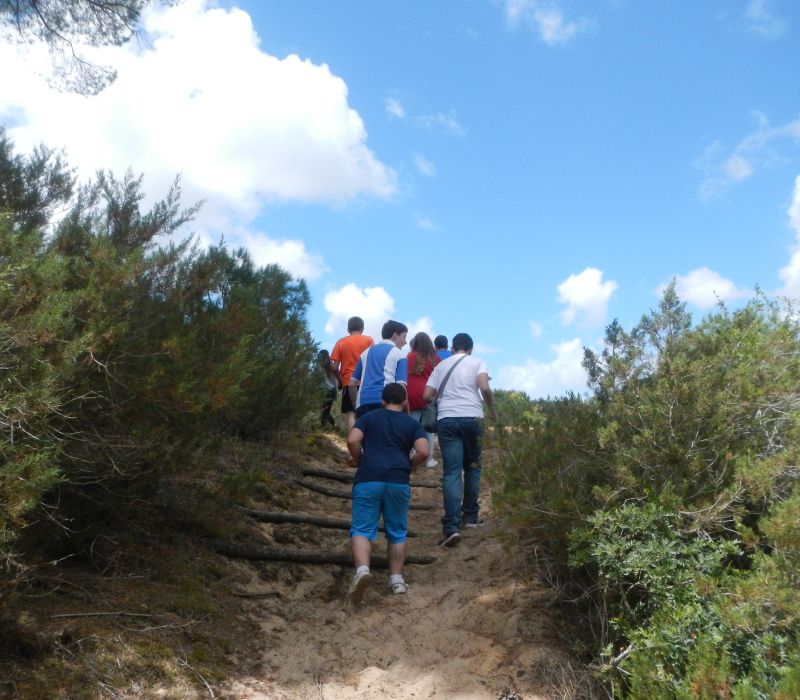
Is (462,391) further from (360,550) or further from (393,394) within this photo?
(360,550)

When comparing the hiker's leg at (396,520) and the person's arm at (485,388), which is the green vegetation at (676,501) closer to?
the hiker's leg at (396,520)

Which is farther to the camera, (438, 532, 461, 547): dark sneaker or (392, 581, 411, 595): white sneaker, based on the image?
(438, 532, 461, 547): dark sneaker

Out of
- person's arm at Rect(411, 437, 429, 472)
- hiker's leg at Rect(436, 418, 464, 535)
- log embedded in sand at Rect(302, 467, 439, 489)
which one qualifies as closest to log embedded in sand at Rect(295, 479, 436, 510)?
log embedded in sand at Rect(302, 467, 439, 489)

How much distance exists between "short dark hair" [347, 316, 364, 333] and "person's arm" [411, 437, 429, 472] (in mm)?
3902

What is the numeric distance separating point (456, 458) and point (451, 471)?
0.43 ft

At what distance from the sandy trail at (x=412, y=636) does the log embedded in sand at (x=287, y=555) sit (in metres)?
0.08

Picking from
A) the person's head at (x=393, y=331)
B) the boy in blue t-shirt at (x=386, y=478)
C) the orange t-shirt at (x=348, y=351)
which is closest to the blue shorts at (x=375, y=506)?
the boy in blue t-shirt at (x=386, y=478)

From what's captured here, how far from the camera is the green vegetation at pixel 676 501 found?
11.8 feet

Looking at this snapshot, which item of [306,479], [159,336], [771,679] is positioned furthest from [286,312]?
[771,679]

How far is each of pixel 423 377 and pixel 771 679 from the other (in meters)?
5.39

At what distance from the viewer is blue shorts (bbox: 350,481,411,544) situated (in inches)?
A: 225

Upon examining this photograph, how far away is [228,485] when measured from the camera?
6.13m

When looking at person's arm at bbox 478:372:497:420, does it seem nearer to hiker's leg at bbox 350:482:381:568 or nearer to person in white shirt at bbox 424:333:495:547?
person in white shirt at bbox 424:333:495:547

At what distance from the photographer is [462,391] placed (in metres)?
7.07
